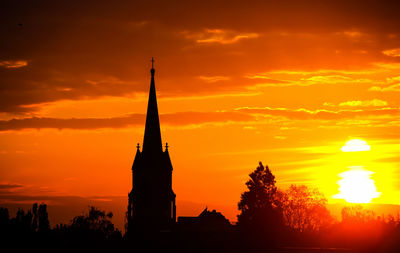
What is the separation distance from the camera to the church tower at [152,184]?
120625mm

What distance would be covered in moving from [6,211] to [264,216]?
7787 centimetres

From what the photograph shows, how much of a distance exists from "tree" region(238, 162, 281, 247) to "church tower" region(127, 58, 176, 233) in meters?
19.3

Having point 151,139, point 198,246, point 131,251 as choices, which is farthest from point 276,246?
point 151,139

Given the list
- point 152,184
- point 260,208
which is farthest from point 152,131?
point 260,208

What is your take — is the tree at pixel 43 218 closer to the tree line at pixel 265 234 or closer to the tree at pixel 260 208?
the tree line at pixel 265 234

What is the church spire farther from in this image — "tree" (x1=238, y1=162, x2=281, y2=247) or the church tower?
"tree" (x1=238, y1=162, x2=281, y2=247)

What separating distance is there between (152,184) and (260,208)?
27.2 metres

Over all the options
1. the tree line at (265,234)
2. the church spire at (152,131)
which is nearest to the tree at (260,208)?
the tree line at (265,234)

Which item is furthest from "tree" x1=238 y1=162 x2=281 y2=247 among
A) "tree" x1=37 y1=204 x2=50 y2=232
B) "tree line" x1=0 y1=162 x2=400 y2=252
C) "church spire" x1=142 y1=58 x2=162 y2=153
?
"tree" x1=37 y1=204 x2=50 y2=232

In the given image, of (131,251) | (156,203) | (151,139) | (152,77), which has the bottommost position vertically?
(131,251)

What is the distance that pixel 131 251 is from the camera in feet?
331

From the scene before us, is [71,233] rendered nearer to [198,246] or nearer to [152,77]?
[152,77]

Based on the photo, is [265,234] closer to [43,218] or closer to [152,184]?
[152,184]

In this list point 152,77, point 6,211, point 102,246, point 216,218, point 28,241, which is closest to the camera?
point 102,246
